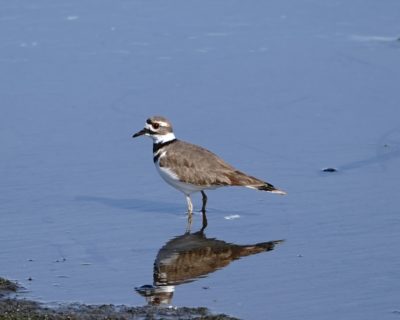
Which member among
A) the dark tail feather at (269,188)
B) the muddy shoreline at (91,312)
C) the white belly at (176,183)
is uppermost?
the white belly at (176,183)

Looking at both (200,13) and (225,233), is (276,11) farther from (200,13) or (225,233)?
(225,233)

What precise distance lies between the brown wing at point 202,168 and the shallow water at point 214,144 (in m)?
0.26

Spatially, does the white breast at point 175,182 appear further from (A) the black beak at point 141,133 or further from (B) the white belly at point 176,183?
(A) the black beak at point 141,133

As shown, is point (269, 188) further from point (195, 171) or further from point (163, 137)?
point (163, 137)

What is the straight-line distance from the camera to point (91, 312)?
26.5ft

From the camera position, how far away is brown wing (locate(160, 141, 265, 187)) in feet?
35.4

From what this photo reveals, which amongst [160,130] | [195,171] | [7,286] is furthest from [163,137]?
[7,286]

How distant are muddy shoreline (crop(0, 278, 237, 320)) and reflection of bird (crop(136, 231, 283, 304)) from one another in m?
0.45

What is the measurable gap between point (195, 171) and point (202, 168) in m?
0.08

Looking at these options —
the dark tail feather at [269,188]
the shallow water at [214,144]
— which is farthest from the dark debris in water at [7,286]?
the dark tail feather at [269,188]

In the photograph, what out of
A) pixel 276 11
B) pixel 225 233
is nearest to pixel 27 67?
pixel 276 11

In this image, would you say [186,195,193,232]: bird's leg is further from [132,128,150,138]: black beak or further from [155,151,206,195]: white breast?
[132,128,150,138]: black beak

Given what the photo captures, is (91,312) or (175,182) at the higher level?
(175,182)

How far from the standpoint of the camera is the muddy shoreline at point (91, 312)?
7.91 meters
